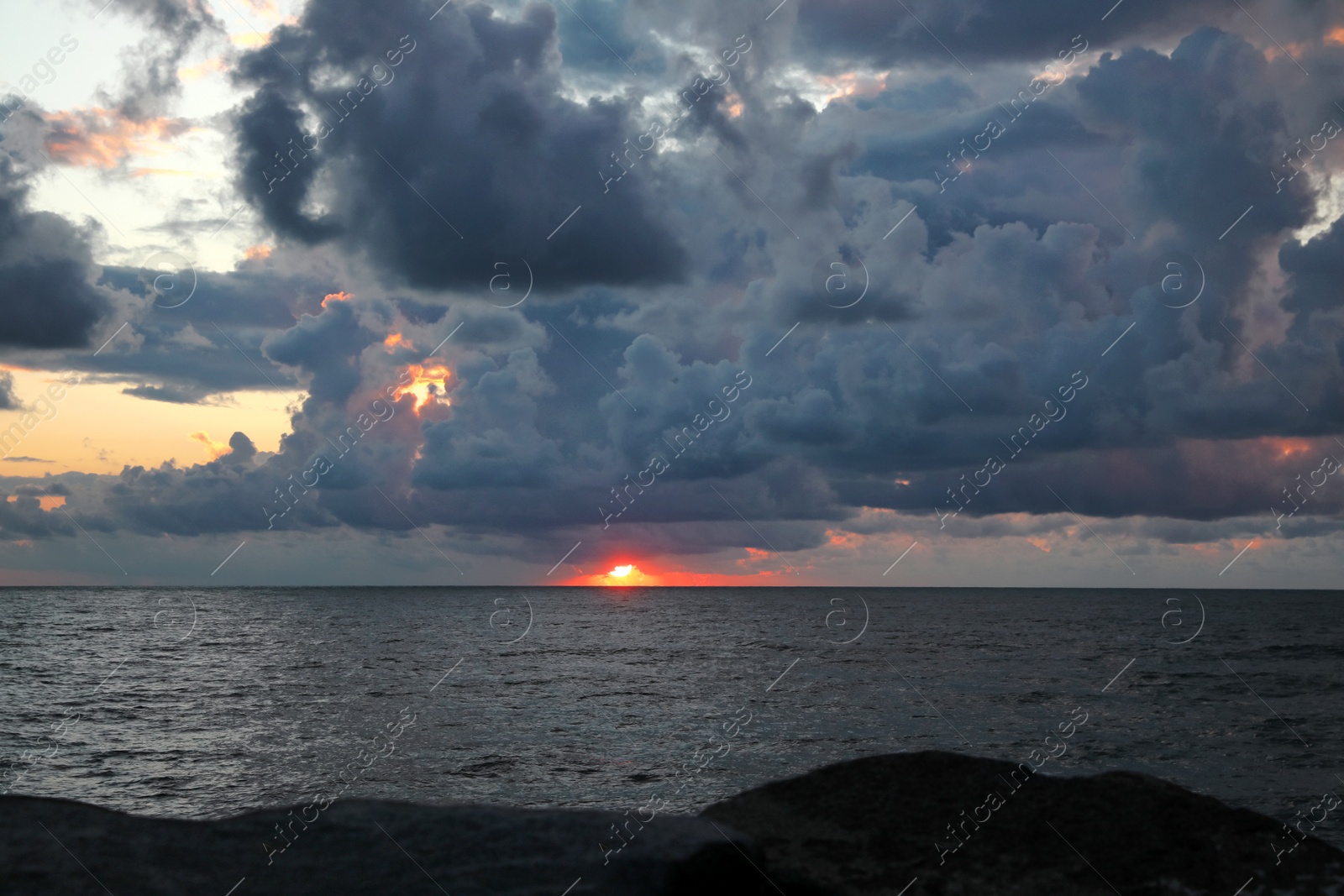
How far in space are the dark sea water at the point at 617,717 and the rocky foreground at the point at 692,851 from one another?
1354 cm

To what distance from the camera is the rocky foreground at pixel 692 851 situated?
580cm

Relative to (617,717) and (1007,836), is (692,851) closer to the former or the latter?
(1007,836)

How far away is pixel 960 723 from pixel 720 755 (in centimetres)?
970

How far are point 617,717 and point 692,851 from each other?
27852mm

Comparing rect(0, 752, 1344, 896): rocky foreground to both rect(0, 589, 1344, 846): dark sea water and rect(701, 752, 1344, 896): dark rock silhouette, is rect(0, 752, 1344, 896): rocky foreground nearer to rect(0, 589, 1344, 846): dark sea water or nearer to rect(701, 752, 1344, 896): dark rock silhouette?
rect(701, 752, 1344, 896): dark rock silhouette

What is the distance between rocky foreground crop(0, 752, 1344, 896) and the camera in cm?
580

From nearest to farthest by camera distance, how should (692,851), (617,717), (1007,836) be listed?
(692,851) → (1007,836) → (617,717)

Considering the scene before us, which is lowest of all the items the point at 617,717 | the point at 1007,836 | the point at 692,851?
the point at 1007,836

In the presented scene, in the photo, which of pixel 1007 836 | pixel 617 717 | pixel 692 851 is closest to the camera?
pixel 692 851

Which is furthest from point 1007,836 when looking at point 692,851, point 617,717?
point 617,717

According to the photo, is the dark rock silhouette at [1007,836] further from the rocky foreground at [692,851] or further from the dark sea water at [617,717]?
the dark sea water at [617,717]

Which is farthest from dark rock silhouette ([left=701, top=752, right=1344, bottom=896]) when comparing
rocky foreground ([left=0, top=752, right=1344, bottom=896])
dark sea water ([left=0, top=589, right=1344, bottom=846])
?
dark sea water ([left=0, top=589, right=1344, bottom=846])

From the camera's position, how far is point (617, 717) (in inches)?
1297

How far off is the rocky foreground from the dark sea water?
13536 mm
